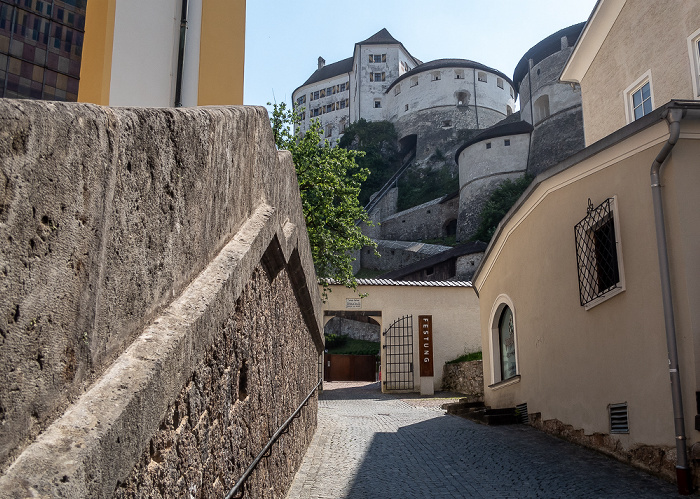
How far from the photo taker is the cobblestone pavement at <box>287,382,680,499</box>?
597 cm

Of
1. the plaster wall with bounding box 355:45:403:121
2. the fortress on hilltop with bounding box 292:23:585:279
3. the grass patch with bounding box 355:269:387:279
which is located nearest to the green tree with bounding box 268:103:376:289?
the fortress on hilltop with bounding box 292:23:585:279

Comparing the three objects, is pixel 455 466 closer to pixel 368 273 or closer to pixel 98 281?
pixel 98 281

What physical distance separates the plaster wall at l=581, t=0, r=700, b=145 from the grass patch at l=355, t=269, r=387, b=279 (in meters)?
32.0

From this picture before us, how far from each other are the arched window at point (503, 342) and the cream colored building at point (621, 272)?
68 mm

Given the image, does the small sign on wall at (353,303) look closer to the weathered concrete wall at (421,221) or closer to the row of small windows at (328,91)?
the weathered concrete wall at (421,221)

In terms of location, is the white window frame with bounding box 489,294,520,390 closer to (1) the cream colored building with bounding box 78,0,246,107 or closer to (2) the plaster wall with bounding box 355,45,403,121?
(1) the cream colored building with bounding box 78,0,246,107

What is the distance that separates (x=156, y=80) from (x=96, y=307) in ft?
19.7

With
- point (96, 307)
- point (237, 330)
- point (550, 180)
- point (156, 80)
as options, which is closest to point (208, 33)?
point (156, 80)

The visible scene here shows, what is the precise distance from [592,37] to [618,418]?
790 centimetres

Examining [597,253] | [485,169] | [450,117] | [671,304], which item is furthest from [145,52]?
[450,117]

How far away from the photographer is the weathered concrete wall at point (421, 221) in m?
49.7

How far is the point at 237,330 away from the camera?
11.9 ft

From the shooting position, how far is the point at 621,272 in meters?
7.00

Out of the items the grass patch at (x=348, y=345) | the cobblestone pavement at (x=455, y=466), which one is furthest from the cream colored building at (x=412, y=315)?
the grass patch at (x=348, y=345)
